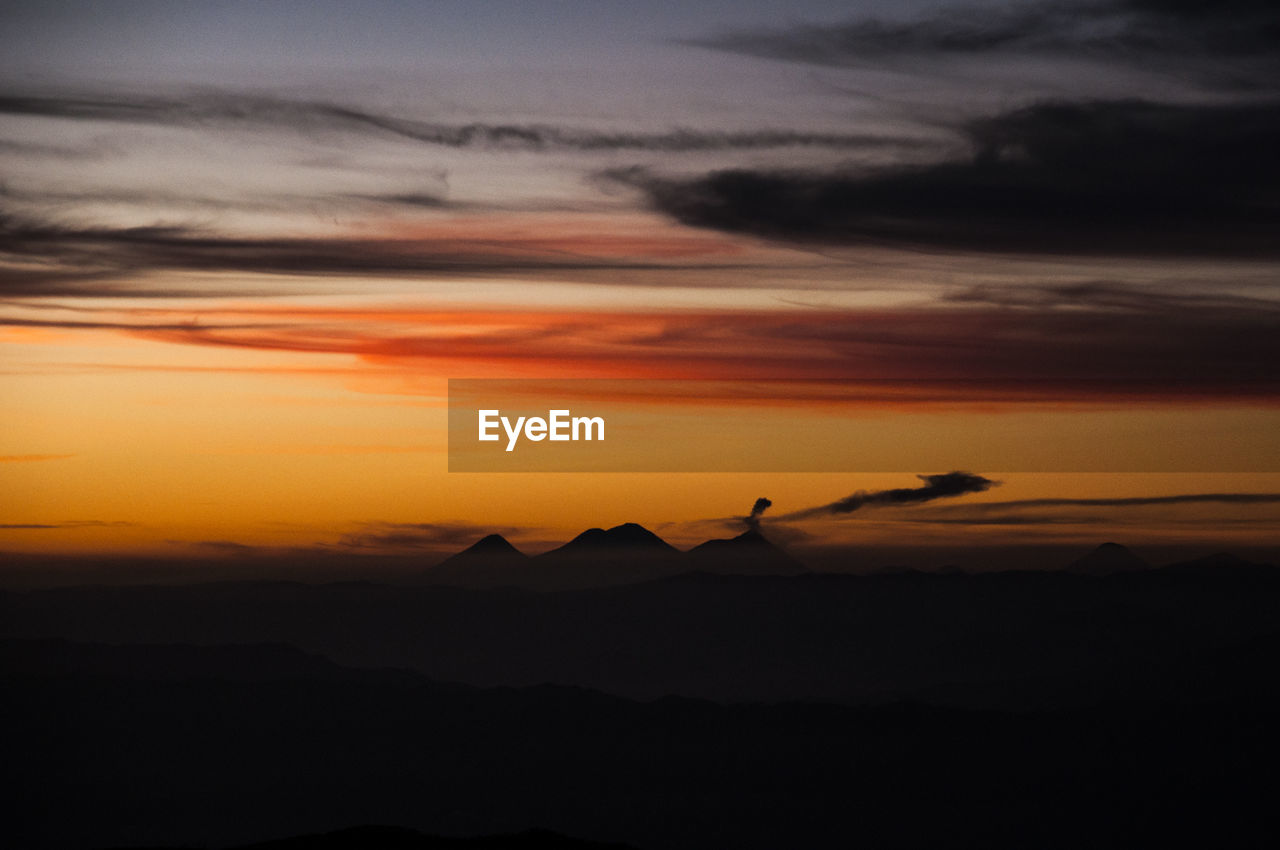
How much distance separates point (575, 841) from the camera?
77312 millimetres

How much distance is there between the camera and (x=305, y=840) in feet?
237

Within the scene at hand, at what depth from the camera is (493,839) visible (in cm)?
7962

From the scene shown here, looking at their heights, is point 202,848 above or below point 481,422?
below

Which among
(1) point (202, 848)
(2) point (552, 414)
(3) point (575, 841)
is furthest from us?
(3) point (575, 841)

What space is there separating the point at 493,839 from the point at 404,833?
554cm

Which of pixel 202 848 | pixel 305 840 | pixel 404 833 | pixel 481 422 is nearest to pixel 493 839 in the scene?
pixel 404 833

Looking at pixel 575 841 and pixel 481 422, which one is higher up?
pixel 481 422

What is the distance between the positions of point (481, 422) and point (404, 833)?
31582mm

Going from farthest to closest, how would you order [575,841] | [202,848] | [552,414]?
[575,841] < [202,848] < [552,414]

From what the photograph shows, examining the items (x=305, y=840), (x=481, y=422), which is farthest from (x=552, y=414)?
(x=305, y=840)

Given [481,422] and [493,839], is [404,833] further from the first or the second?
[481,422]

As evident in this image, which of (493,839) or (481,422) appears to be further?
(493,839)

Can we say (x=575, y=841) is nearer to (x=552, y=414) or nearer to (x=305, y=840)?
(x=305, y=840)

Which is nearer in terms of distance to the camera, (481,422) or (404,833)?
(481,422)
